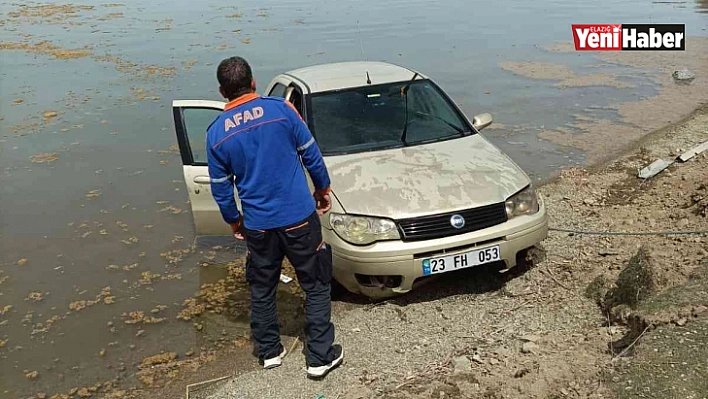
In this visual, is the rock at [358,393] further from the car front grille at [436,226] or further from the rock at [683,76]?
the rock at [683,76]

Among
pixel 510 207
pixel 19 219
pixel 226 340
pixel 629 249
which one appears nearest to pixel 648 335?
pixel 510 207

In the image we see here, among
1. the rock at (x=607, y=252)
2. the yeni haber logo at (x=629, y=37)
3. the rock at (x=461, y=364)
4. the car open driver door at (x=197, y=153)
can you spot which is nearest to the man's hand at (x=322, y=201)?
the rock at (x=461, y=364)

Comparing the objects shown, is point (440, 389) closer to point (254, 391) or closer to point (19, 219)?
point (254, 391)

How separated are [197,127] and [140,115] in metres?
6.82

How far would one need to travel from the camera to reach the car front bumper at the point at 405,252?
4.60m

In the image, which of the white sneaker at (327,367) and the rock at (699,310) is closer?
the rock at (699,310)

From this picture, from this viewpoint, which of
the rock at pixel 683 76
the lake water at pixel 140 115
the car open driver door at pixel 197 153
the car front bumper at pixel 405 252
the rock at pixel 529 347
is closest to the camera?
the rock at pixel 529 347

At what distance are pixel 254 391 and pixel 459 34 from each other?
18293mm

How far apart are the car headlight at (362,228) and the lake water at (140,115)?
148 cm

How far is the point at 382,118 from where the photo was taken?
5973 mm

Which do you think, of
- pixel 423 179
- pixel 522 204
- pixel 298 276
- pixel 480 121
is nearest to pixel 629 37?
pixel 480 121

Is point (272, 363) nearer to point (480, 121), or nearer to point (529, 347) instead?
point (529, 347)

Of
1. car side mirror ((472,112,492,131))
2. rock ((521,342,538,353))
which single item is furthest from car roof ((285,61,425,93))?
rock ((521,342,538,353))

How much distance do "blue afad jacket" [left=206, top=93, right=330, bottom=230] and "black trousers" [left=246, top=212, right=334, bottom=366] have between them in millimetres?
92
